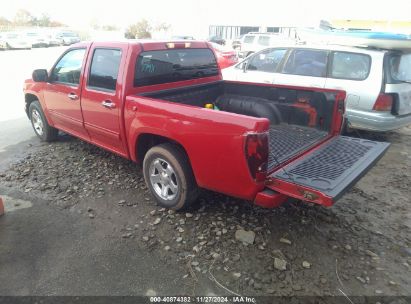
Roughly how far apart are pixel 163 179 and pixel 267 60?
4.10 m

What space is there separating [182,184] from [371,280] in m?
1.81

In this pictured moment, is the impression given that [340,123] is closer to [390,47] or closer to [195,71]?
[195,71]

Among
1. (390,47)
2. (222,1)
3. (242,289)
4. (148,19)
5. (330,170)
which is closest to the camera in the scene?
(242,289)

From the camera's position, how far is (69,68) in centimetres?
455

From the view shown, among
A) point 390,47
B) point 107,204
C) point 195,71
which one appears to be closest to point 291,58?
point 390,47

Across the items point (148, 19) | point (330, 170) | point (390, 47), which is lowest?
point (330, 170)

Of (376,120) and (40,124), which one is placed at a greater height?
(376,120)

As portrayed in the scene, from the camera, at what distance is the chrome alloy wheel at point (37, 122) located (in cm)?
554

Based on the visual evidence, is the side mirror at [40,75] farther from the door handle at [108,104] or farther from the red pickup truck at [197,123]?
the door handle at [108,104]

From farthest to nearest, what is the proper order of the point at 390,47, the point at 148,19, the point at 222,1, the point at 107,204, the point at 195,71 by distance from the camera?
1. the point at 148,19
2. the point at 222,1
3. the point at 390,47
4. the point at 195,71
5. the point at 107,204

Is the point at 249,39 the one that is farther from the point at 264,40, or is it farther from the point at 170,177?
the point at 170,177

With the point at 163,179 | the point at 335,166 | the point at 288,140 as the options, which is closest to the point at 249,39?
the point at 288,140

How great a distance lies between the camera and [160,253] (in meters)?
2.97

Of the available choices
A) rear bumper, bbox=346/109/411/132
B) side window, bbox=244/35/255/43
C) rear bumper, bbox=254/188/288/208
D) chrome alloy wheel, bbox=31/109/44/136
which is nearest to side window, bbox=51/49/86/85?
chrome alloy wheel, bbox=31/109/44/136
